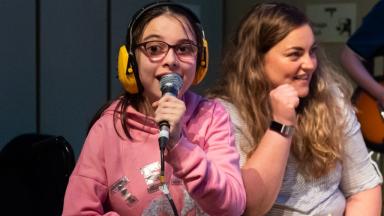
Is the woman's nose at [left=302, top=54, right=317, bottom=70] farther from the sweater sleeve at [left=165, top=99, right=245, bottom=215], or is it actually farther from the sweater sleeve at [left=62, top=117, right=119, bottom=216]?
the sweater sleeve at [left=62, top=117, right=119, bottom=216]

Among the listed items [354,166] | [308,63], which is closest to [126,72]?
[308,63]

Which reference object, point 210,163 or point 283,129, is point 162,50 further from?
point 283,129

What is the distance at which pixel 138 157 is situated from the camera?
119 centimetres

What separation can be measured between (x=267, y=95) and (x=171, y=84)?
0.58 m

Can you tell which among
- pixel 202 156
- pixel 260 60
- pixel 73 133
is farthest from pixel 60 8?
pixel 202 156

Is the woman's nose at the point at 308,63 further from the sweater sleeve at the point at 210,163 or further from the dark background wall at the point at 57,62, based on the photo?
the dark background wall at the point at 57,62

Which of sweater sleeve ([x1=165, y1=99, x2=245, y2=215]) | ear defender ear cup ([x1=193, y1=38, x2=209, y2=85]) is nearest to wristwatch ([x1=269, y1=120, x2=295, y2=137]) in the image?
sweater sleeve ([x1=165, y1=99, x2=245, y2=215])

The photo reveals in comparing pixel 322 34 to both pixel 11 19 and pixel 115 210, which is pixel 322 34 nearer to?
pixel 11 19

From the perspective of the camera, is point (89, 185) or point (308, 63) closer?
point (89, 185)

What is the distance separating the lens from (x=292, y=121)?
144 cm

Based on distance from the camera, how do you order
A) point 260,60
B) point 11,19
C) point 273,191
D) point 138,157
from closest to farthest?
1. point 138,157
2. point 273,191
3. point 260,60
4. point 11,19

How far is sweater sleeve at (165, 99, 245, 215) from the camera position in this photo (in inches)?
41.8

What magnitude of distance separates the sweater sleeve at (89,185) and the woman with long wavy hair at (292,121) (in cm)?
40

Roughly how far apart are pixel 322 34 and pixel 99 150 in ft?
8.31
